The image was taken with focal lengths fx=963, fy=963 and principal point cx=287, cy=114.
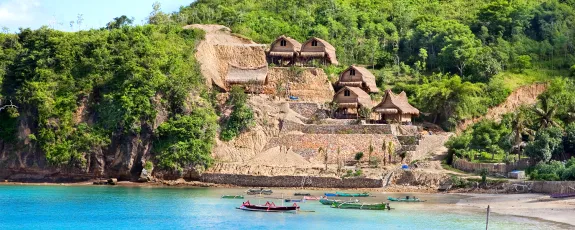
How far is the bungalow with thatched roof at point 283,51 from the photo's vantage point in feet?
263

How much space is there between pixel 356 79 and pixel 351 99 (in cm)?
382

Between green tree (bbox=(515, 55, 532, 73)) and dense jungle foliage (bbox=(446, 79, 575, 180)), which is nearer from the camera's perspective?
dense jungle foliage (bbox=(446, 79, 575, 180))

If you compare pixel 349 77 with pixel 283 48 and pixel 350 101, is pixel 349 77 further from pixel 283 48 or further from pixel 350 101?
pixel 283 48

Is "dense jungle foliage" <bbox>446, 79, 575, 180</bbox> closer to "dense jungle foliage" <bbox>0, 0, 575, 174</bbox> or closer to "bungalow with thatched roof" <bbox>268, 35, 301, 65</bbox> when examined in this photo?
"dense jungle foliage" <bbox>0, 0, 575, 174</bbox>

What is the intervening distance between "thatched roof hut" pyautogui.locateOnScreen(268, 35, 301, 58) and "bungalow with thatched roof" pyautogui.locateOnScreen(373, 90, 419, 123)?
33.8 feet

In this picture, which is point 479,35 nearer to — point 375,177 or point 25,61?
point 375,177

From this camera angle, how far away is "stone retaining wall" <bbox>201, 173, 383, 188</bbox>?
65688mm

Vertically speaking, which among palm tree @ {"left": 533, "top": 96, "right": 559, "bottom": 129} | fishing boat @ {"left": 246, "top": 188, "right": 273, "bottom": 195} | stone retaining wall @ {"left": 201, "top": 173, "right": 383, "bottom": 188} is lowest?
fishing boat @ {"left": 246, "top": 188, "right": 273, "bottom": 195}

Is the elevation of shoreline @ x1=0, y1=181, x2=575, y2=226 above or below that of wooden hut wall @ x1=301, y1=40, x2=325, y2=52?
below

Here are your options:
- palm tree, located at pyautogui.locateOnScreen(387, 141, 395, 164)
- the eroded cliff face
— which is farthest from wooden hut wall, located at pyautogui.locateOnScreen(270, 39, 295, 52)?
palm tree, located at pyautogui.locateOnScreen(387, 141, 395, 164)

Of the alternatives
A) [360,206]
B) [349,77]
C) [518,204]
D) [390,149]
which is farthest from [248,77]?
[518,204]

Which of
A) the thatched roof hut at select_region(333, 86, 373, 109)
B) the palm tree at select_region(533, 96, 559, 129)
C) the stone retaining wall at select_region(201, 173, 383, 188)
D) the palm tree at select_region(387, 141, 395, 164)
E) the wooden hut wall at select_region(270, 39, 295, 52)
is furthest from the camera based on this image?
the wooden hut wall at select_region(270, 39, 295, 52)

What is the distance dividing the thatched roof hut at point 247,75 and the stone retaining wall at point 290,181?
34.4 feet

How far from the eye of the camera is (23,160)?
237ft
